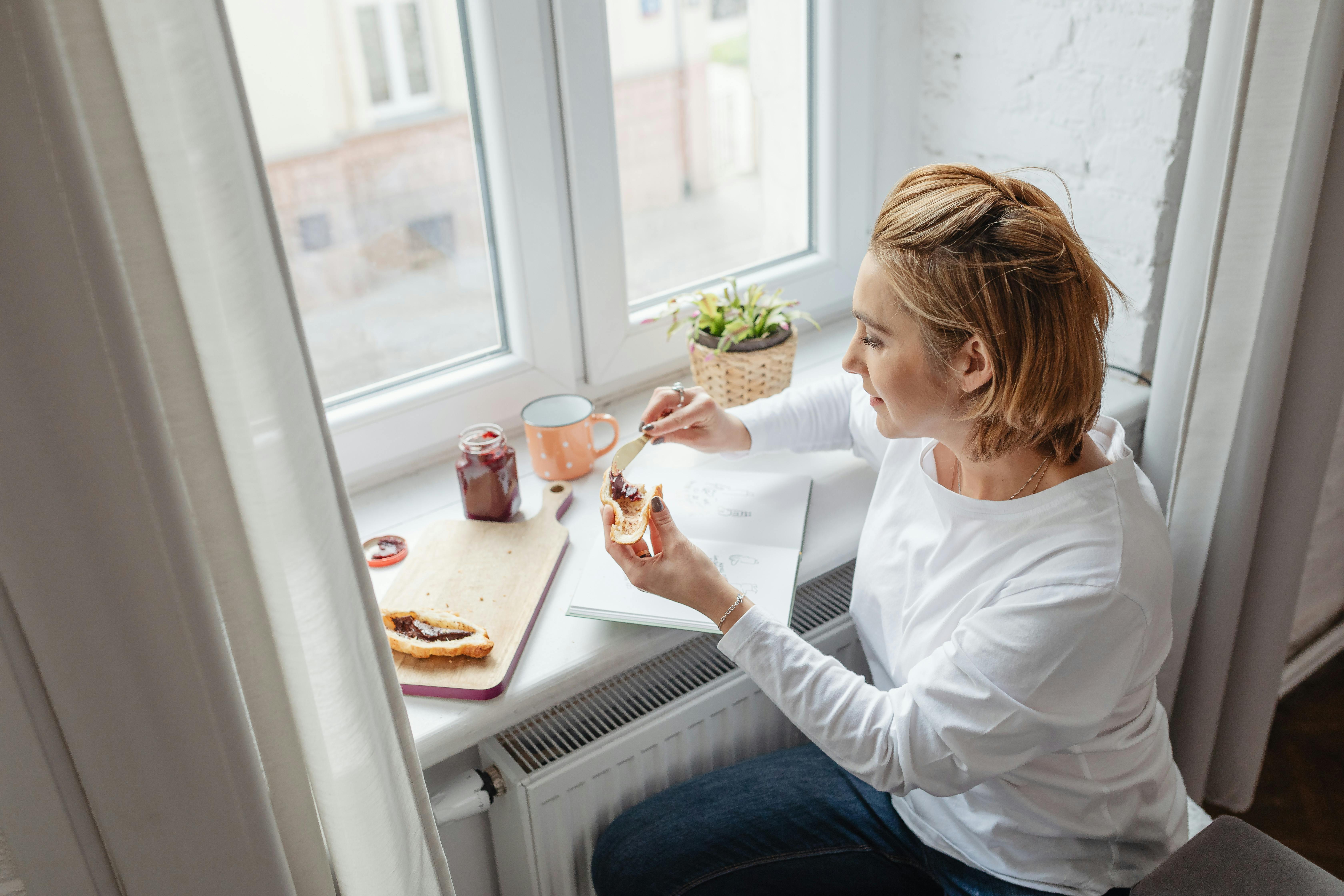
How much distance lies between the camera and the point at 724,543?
3.96 ft

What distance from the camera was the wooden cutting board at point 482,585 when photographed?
1.03 m

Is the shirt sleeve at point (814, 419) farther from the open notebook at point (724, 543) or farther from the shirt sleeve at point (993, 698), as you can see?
the shirt sleeve at point (993, 698)

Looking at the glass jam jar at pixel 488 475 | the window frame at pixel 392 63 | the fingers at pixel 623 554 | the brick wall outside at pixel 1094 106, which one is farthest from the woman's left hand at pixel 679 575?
the brick wall outside at pixel 1094 106

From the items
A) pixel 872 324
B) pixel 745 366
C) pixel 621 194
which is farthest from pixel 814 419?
pixel 621 194

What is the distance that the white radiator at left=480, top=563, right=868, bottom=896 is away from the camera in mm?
1126

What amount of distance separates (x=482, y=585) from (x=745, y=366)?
50 cm

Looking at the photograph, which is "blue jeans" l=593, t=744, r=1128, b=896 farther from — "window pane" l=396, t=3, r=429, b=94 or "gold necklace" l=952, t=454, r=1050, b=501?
"window pane" l=396, t=3, r=429, b=94

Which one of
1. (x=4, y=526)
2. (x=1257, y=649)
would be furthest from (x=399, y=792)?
(x=1257, y=649)

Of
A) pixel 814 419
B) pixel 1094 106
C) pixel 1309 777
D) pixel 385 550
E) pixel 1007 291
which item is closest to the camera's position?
pixel 1007 291

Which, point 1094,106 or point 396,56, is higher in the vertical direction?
point 396,56

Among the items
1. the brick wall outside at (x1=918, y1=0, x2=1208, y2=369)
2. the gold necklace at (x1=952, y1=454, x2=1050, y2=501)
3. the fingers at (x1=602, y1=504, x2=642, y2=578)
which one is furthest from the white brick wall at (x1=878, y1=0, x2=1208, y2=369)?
the fingers at (x1=602, y1=504, x2=642, y2=578)

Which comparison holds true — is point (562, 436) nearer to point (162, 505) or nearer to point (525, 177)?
point (525, 177)

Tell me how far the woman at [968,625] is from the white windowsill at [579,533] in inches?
3.9

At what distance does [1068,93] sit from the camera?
150cm
